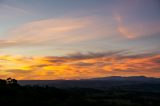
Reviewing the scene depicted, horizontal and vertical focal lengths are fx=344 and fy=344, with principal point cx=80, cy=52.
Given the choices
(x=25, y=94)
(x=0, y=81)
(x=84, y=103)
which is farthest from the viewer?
(x=0, y=81)

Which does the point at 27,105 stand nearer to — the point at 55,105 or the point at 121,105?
the point at 55,105

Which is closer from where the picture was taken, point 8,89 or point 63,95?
point 8,89

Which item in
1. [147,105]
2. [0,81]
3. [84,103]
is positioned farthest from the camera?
[0,81]

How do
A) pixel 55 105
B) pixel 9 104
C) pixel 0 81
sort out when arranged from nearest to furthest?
pixel 9 104 < pixel 55 105 < pixel 0 81

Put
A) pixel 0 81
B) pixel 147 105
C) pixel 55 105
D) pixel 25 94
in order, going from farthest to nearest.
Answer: pixel 0 81 → pixel 147 105 → pixel 25 94 → pixel 55 105

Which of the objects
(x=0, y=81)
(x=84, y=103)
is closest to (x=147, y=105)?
(x=84, y=103)

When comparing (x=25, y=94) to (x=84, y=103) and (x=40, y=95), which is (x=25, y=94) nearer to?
(x=40, y=95)

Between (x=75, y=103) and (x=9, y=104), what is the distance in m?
24.0

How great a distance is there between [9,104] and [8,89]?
89.6ft

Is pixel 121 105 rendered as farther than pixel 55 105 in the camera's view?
Yes

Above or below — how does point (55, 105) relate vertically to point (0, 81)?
below

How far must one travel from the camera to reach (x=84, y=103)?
12219 centimetres

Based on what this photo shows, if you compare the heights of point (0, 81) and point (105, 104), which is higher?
point (0, 81)

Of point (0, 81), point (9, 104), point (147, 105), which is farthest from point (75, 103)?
point (0, 81)
